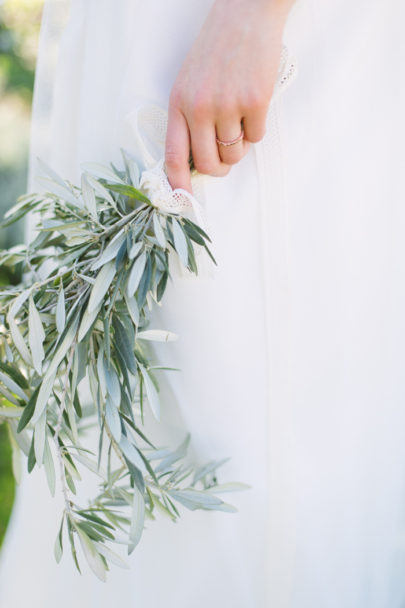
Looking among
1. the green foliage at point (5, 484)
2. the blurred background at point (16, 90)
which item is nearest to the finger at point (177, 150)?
the green foliage at point (5, 484)

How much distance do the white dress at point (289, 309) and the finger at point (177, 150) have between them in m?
0.08

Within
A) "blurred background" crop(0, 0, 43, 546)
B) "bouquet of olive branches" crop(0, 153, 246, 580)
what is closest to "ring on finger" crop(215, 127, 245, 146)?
"bouquet of olive branches" crop(0, 153, 246, 580)

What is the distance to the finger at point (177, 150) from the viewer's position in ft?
2.87

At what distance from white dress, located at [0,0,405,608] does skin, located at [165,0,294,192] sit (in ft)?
0.30

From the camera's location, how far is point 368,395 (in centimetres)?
108

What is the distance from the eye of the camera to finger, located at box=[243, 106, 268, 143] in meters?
0.83

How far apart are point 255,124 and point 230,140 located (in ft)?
0.14

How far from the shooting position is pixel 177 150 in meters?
0.88

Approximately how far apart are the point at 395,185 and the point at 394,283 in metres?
0.17

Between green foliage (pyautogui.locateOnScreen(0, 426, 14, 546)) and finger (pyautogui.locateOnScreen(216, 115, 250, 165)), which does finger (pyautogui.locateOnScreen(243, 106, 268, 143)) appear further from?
green foliage (pyautogui.locateOnScreen(0, 426, 14, 546))

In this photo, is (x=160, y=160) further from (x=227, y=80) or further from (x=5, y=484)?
(x=5, y=484)

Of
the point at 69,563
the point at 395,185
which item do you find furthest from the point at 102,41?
the point at 69,563

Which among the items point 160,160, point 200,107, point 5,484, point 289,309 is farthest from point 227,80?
point 5,484

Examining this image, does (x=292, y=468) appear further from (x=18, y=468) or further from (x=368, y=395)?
(x=18, y=468)
